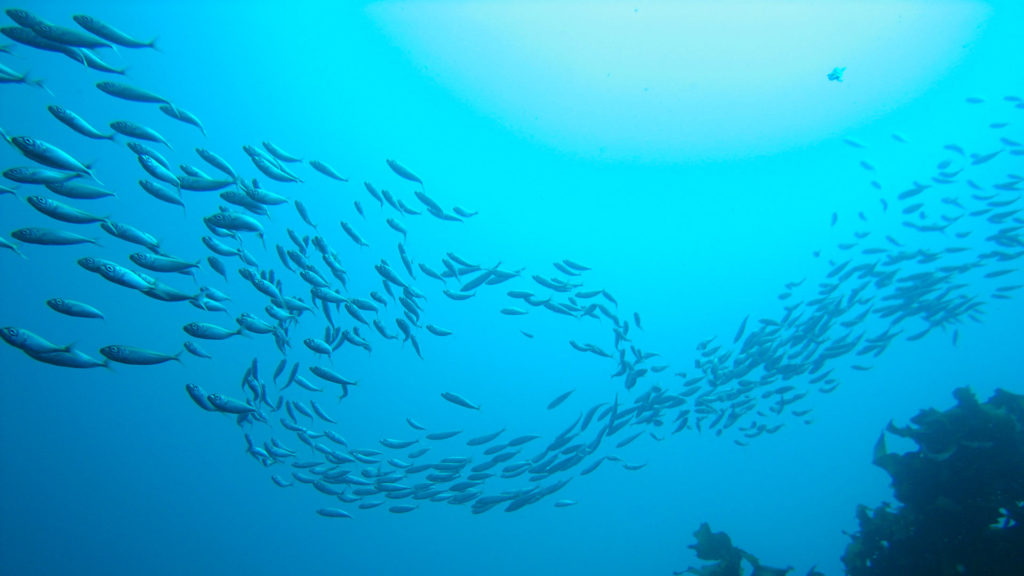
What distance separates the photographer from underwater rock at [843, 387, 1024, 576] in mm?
4305

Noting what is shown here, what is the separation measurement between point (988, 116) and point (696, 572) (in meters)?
47.7

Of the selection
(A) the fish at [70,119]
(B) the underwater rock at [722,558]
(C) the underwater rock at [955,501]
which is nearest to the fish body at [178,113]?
(A) the fish at [70,119]

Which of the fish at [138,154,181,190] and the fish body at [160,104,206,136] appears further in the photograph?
the fish body at [160,104,206,136]

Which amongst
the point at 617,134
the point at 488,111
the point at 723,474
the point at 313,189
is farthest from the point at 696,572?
the point at 723,474

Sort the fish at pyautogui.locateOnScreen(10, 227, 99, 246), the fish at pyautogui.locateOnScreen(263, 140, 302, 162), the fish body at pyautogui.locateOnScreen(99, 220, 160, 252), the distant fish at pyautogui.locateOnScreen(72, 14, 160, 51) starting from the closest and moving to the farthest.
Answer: the fish at pyautogui.locateOnScreen(10, 227, 99, 246)
the distant fish at pyautogui.locateOnScreen(72, 14, 160, 51)
the fish body at pyautogui.locateOnScreen(99, 220, 160, 252)
the fish at pyautogui.locateOnScreen(263, 140, 302, 162)

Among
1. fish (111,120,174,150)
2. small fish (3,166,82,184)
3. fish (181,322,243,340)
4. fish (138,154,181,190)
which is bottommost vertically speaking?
→ fish (181,322,243,340)

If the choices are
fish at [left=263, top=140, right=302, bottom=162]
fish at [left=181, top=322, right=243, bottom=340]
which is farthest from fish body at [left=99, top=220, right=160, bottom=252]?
fish at [left=263, top=140, right=302, bottom=162]

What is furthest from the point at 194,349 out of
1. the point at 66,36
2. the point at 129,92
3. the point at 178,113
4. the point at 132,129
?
the point at 66,36

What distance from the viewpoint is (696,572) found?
5547mm

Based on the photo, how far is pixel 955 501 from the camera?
179 inches

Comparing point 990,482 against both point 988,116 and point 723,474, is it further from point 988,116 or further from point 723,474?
point 723,474

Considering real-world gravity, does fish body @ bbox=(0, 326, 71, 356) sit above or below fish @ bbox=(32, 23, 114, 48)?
below

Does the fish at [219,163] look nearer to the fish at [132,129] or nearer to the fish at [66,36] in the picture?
the fish at [132,129]

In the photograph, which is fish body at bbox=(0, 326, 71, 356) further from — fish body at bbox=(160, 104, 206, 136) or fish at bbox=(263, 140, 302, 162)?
fish at bbox=(263, 140, 302, 162)
